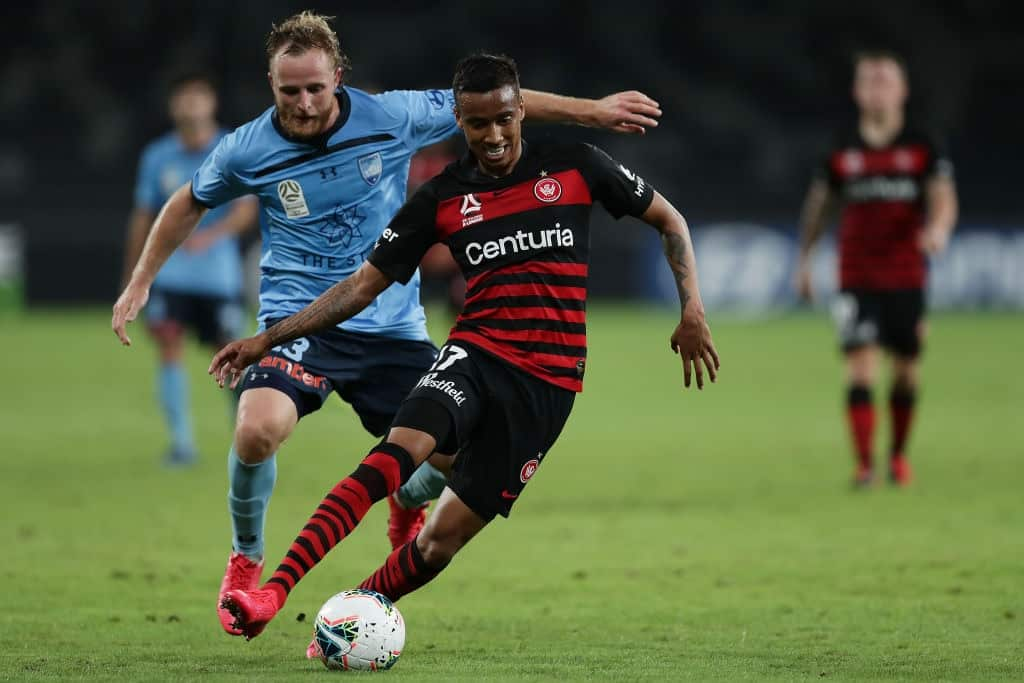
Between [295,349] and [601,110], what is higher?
[601,110]

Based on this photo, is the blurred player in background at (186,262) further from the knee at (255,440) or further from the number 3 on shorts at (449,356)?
the number 3 on shorts at (449,356)

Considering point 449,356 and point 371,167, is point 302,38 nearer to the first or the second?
point 371,167

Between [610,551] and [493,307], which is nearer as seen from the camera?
[493,307]

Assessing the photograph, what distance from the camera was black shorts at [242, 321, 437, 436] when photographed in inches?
220

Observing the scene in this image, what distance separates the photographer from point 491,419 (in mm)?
5113

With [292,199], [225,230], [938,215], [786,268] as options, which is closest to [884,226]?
[938,215]

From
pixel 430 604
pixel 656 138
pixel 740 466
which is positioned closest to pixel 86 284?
pixel 656 138

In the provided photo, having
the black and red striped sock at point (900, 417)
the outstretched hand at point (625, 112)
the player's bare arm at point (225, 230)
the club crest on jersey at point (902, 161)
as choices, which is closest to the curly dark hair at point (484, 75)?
the outstretched hand at point (625, 112)

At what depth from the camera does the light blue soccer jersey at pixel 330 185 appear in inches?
224

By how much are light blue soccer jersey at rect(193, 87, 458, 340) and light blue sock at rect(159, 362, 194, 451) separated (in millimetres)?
4609

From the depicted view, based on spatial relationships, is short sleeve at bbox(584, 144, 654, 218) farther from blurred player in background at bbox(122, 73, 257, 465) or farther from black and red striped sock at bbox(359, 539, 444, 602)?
blurred player in background at bbox(122, 73, 257, 465)

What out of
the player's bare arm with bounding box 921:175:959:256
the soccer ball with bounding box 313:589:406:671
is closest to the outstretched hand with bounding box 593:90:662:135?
the soccer ball with bounding box 313:589:406:671

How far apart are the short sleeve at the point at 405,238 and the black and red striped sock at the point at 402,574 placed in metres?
0.85

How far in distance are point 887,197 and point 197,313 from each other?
443 centimetres
